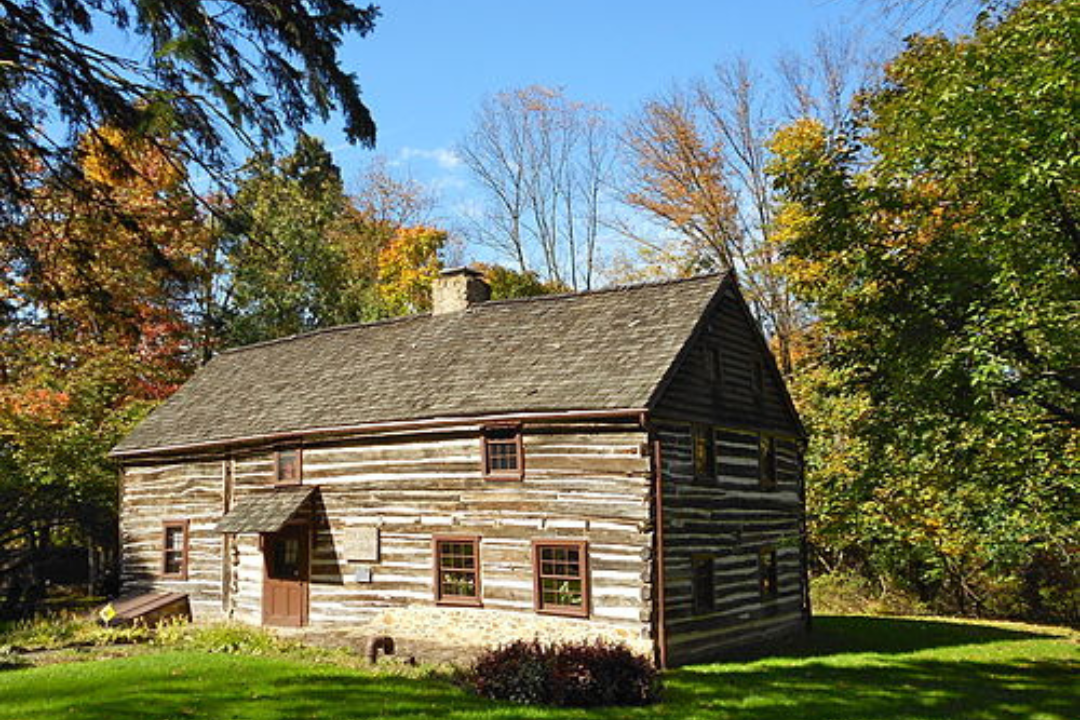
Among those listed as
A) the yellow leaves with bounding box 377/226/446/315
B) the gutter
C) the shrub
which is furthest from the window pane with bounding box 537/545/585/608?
the yellow leaves with bounding box 377/226/446/315

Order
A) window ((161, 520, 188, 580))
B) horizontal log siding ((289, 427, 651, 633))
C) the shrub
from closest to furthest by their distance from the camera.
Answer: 1. the shrub
2. horizontal log siding ((289, 427, 651, 633))
3. window ((161, 520, 188, 580))

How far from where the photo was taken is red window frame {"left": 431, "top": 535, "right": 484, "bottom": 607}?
18328mm

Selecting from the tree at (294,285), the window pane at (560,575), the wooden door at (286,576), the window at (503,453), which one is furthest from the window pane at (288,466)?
the tree at (294,285)

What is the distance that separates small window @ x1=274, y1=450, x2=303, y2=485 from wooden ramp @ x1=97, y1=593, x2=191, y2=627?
474 centimetres

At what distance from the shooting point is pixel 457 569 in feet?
61.3

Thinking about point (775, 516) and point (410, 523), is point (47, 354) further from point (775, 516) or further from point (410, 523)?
point (775, 516)

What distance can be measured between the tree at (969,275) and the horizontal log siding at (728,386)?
9.15 feet

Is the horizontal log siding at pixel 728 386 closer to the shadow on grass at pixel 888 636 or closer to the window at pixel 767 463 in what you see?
the window at pixel 767 463

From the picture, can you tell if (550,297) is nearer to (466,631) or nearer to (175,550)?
(466,631)

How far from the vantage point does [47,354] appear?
2888 centimetres

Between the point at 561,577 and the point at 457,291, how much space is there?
9.78 m

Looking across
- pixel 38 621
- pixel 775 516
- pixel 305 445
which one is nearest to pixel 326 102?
pixel 305 445

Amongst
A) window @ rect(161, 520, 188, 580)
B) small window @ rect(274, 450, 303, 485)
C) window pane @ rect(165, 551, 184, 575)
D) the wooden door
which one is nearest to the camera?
the wooden door

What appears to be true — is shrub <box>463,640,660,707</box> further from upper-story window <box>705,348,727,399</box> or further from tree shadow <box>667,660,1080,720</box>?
upper-story window <box>705,348,727,399</box>
